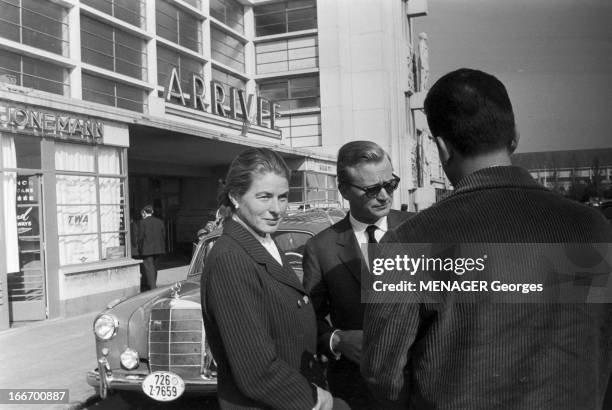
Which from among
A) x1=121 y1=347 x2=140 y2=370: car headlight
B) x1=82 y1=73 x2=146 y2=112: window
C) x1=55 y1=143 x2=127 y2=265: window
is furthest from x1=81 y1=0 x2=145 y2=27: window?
x1=121 y1=347 x2=140 y2=370: car headlight

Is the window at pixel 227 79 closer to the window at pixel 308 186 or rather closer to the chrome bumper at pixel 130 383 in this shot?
the window at pixel 308 186

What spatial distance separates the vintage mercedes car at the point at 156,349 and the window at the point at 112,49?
19615mm

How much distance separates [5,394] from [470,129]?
4621 mm

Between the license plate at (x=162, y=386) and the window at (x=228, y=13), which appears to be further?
the window at (x=228, y=13)

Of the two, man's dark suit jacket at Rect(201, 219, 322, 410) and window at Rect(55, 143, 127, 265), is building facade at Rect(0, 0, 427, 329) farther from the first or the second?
man's dark suit jacket at Rect(201, 219, 322, 410)

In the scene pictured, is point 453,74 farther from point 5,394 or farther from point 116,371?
point 5,394

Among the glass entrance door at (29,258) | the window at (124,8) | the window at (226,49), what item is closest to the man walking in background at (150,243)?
the glass entrance door at (29,258)

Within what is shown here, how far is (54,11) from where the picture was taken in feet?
64.3

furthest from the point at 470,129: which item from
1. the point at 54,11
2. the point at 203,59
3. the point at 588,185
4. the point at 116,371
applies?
the point at 203,59

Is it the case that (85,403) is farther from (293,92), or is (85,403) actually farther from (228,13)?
(228,13)

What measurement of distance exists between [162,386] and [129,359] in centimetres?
40

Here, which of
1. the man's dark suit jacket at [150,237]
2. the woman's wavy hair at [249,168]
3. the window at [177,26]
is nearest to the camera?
the woman's wavy hair at [249,168]

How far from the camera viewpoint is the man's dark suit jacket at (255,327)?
1.46 metres

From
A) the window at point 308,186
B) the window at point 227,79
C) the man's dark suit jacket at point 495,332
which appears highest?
the window at point 227,79
